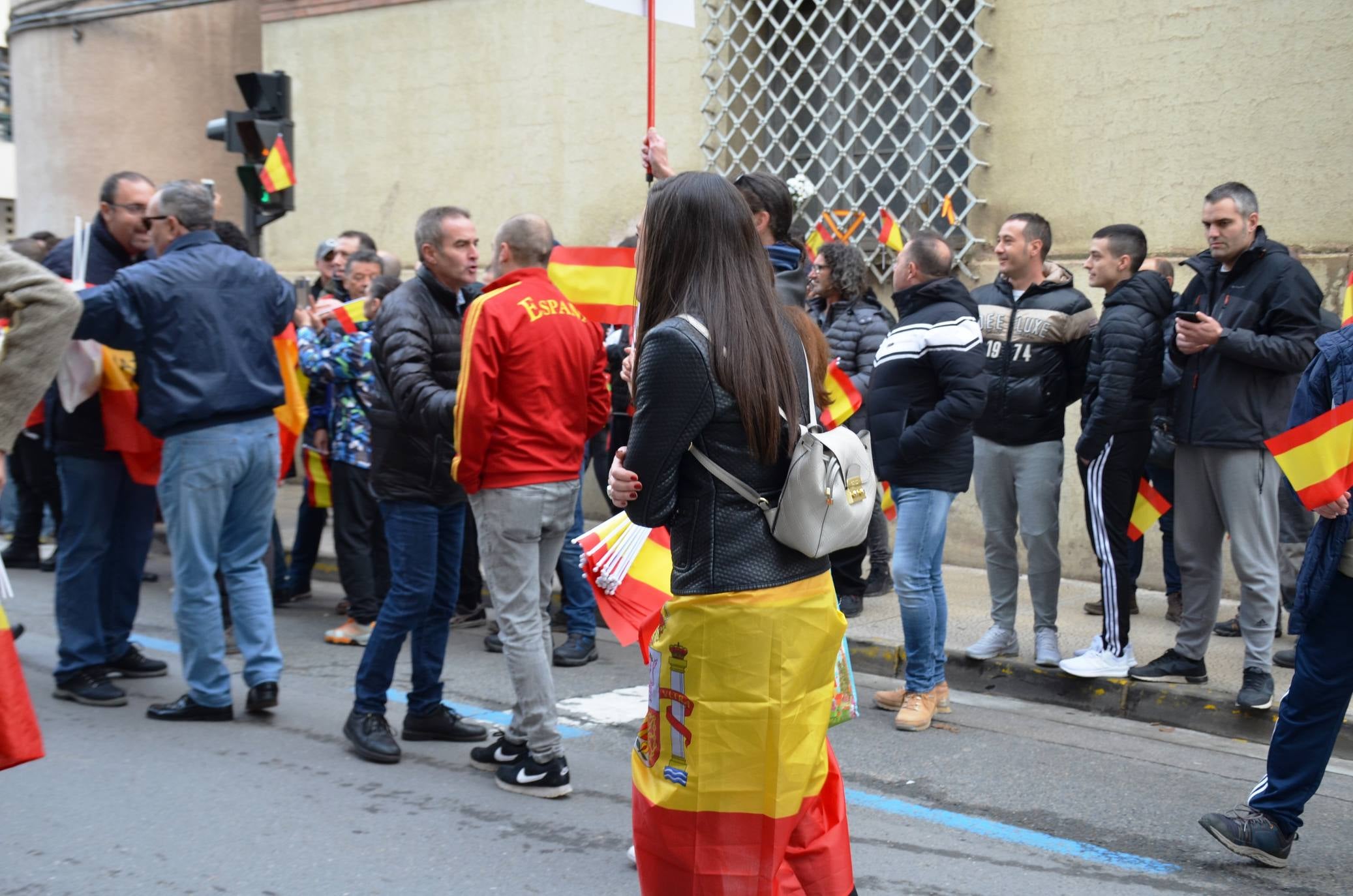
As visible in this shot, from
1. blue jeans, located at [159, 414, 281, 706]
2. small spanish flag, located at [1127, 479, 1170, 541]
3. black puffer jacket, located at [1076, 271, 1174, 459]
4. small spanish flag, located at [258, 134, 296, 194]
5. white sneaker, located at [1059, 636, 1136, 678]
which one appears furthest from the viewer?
small spanish flag, located at [258, 134, 296, 194]

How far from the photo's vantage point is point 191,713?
5.74m

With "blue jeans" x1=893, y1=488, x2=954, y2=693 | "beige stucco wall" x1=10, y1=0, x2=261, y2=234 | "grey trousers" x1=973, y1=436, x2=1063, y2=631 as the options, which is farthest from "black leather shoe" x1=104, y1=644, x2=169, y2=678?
"beige stucco wall" x1=10, y1=0, x2=261, y2=234

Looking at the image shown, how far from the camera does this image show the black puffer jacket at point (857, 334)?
779cm

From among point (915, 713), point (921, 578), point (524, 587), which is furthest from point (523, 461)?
point (915, 713)

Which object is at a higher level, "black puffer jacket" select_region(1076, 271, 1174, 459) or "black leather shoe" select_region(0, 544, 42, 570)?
"black puffer jacket" select_region(1076, 271, 1174, 459)

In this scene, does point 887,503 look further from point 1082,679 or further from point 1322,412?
point 1322,412

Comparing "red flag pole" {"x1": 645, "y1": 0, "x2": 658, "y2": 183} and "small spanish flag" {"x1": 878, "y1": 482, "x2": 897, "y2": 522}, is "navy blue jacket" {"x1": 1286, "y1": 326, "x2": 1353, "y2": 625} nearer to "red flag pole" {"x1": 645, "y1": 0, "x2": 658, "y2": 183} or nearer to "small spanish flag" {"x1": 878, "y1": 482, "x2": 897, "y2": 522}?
"red flag pole" {"x1": 645, "y1": 0, "x2": 658, "y2": 183}

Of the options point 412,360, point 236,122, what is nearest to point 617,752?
point 412,360

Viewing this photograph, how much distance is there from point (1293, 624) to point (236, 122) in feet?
25.9

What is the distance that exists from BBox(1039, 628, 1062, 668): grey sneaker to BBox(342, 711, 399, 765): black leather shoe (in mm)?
3143

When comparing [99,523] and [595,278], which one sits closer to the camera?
[595,278]

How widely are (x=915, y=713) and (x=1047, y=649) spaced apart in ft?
3.64

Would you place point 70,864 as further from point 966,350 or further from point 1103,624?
point 1103,624

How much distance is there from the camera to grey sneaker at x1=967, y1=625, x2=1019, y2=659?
6.79 m
